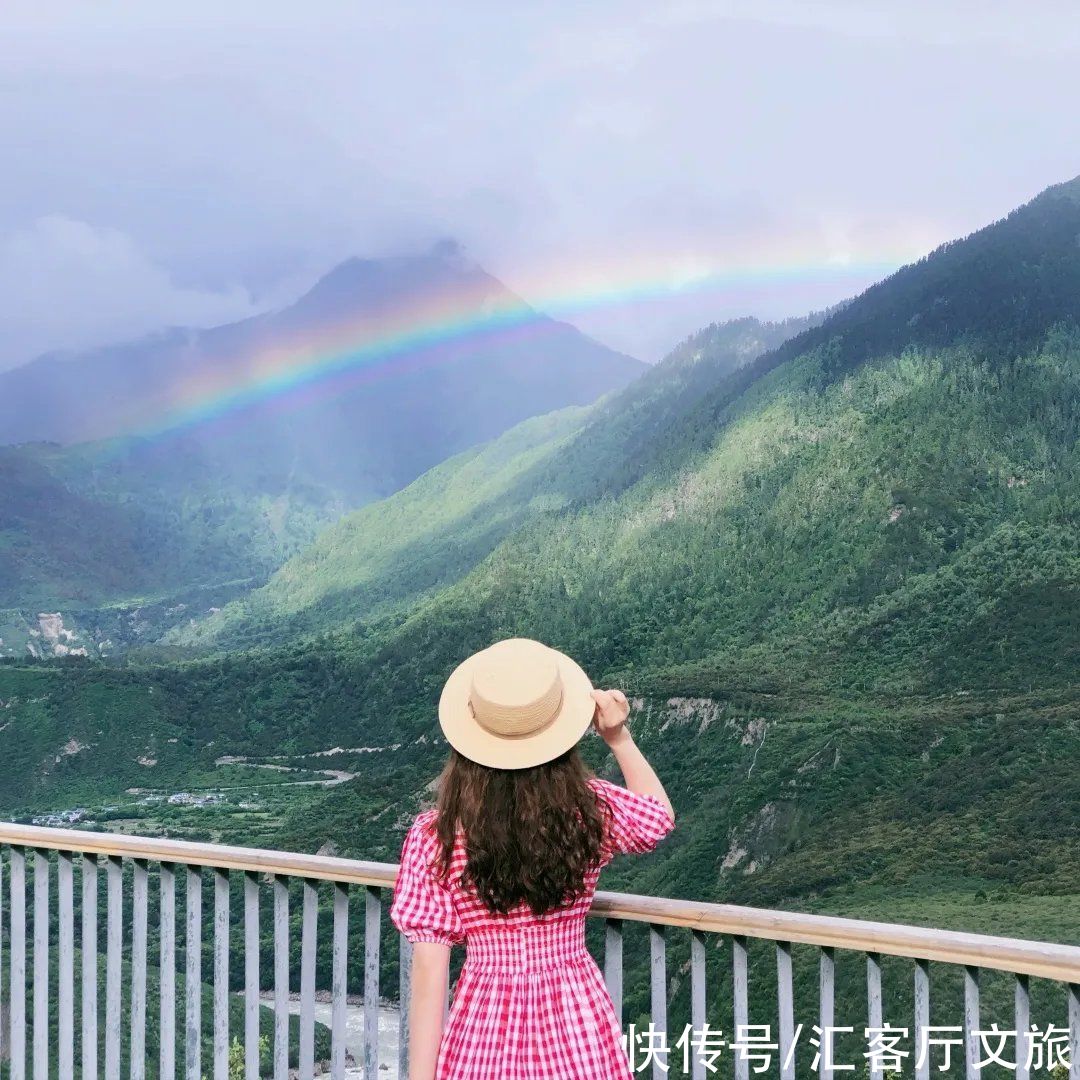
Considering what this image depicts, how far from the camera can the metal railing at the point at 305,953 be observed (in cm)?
176

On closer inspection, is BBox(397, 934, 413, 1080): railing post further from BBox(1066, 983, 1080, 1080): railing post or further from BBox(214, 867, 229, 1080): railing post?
BBox(1066, 983, 1080, 1080): railing post

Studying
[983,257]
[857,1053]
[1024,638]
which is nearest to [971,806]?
[1024,638]

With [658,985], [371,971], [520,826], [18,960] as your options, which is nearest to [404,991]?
[371,971]

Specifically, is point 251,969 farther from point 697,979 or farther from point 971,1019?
point 971,1019

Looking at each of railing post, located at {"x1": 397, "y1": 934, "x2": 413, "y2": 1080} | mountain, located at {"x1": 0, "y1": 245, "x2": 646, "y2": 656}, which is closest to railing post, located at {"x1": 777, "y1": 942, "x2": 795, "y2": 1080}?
railing post, located at {"x1": 397, "y1": 934, "x2": 413, "y2": 1080}

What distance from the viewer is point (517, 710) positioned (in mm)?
1657

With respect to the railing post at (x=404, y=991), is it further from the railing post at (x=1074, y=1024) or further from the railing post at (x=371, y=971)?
the railing post at (x=1074, y=1024)

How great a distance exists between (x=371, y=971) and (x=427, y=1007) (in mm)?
493

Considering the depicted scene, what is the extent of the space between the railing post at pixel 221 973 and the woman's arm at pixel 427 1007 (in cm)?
63

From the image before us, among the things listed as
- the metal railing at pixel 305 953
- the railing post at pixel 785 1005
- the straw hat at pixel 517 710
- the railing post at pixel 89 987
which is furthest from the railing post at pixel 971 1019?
the railing post at pixel 89 987

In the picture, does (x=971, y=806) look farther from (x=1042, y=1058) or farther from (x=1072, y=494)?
(x=1042, y=1058)

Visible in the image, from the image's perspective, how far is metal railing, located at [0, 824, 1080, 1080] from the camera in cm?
176

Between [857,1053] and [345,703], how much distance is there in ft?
91.3

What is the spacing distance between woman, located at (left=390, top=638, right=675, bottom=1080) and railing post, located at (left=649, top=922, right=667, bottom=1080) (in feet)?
0.51
